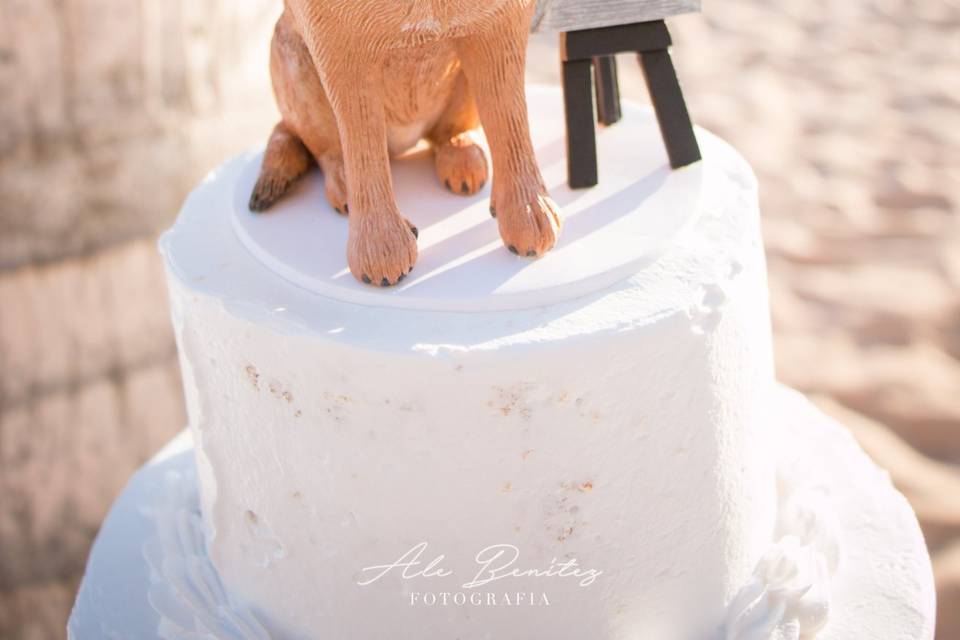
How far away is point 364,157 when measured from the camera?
3.11 feet

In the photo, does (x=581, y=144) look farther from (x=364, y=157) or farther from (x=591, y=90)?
(x=364, y=157)

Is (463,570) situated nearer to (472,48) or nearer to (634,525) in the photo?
(634,525)

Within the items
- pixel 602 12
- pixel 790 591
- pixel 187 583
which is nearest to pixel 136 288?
pixel 187 583

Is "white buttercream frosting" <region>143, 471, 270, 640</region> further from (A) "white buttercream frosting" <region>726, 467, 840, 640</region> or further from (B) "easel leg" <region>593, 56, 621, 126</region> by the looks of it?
(B) "easel leg" <region>593, 56, 621, 126</region>

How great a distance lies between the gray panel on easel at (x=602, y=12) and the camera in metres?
1.05

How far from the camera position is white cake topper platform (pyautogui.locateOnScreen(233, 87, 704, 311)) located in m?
0.90

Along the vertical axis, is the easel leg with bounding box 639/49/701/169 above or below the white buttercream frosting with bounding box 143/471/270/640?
above

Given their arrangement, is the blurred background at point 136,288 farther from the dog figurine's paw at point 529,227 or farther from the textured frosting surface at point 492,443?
the dog figurine's paw at point 529,227

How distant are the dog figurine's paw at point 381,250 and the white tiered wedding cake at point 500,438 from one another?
16 millimetres

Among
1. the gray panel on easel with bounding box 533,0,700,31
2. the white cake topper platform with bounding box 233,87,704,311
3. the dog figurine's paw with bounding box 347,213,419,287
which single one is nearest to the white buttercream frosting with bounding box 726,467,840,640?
the white cake topper platform with bounding box 233,87,704,311

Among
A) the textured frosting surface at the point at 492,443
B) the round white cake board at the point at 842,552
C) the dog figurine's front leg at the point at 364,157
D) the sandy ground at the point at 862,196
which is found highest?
the dog figurine's front leg at the point at 364,157

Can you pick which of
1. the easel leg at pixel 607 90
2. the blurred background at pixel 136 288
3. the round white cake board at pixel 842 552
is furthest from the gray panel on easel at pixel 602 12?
the blurred background at pixel 136 288

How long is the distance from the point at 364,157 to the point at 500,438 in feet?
1.00

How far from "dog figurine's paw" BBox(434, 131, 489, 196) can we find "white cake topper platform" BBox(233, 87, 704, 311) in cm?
1
